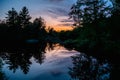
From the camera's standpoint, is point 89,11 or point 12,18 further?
point 12,18

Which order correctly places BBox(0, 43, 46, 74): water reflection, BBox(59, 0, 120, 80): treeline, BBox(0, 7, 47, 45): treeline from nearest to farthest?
1. BBox(0, 43, 46, 74): water reflection
2. BBox(59, 0, 120, 80): treeline
3. BBox(0, 7, 47, 45): treeline

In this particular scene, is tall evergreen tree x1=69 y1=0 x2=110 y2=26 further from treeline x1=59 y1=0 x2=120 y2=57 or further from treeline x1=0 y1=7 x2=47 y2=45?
treeline x1=0 y1=7 x2=47 y2=45

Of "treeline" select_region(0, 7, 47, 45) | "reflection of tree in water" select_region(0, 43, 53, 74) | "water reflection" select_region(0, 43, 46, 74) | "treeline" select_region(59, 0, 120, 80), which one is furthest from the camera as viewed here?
"treeline" select_region(0, 7, 47, 45)

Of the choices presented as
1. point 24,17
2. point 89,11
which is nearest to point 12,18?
point 24,17

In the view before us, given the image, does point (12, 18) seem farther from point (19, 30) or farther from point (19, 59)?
point (19, 59)

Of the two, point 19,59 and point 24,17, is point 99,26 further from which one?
point 24,17

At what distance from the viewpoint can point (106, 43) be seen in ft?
190

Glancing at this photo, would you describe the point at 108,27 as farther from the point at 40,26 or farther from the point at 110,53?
the point at 40,26

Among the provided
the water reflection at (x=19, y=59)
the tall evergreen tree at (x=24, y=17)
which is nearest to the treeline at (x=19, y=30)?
the tall evergreen tree at (x=24, y=17)

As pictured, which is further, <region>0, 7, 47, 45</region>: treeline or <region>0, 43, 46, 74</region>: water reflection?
<region>0, 7, 47, 45</region>: treeline

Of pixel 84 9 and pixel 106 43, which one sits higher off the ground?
pixel 84 9

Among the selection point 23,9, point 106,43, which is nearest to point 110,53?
point 106,43

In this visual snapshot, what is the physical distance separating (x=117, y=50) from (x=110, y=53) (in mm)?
2816

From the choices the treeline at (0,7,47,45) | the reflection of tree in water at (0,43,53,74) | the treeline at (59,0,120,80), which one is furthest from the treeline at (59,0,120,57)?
the treeline at (0,7,47,45)
